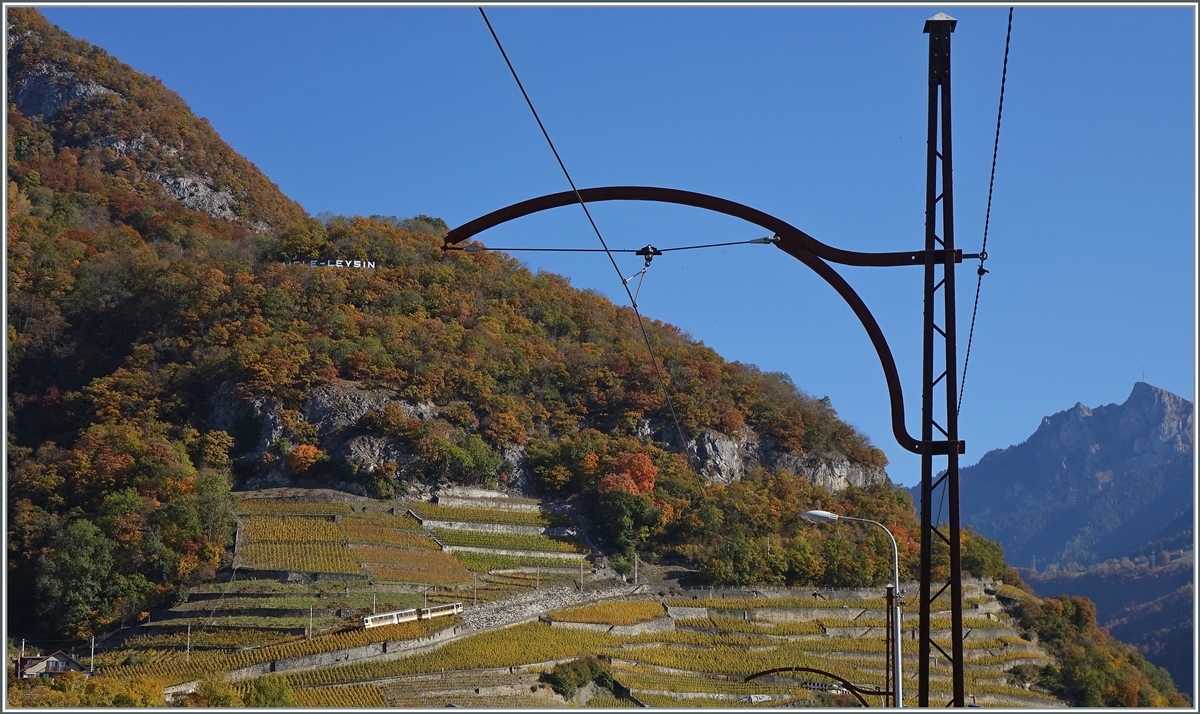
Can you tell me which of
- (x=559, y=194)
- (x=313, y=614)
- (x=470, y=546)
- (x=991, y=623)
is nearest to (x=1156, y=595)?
(x=991, y=623)

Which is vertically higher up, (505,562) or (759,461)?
(759,461)

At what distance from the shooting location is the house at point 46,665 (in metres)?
33.1

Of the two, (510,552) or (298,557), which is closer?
(298,557)

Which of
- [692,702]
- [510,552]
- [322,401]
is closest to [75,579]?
[510,552]

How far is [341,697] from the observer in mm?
32000

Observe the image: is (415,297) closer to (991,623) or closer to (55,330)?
(55,330)

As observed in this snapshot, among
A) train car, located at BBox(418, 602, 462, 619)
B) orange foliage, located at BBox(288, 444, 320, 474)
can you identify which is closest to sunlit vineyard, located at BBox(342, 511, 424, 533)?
orange foliage, located at BBox(288, 444, 320, 474)

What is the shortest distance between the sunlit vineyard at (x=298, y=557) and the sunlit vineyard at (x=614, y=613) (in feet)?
22.1

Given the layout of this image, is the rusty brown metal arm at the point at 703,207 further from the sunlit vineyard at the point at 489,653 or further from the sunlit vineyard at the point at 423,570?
the sunlit vineyard at the point at 423,570

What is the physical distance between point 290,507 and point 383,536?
401 cm

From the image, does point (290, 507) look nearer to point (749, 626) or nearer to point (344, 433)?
point (344, 433)

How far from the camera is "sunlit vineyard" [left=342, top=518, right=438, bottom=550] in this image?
46.2m

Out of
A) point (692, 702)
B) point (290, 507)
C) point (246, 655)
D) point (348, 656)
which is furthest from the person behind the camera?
point (290, 507)

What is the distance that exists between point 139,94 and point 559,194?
90.1 m
